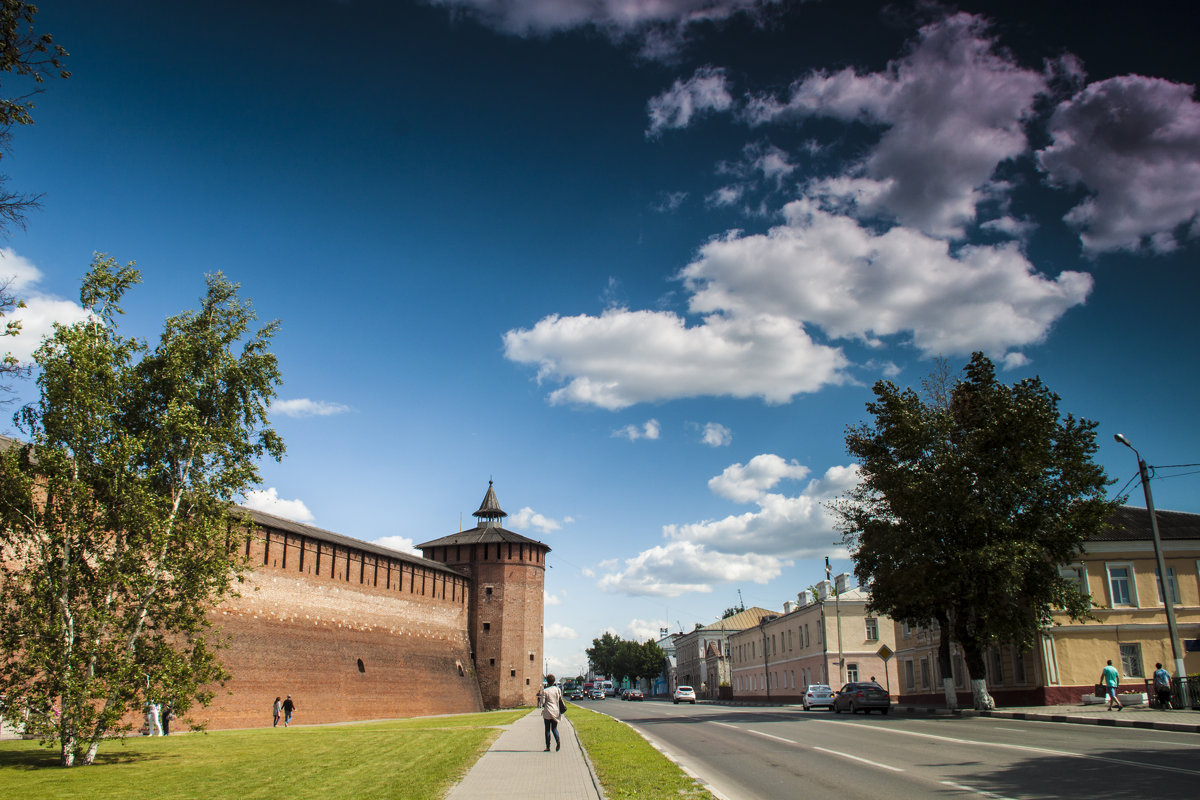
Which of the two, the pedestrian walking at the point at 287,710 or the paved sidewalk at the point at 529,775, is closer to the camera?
the paved sidewalk at the point at 529,775

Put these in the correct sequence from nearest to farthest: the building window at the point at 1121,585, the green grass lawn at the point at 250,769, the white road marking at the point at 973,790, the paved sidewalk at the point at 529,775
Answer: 1. the white road marking at the point at 973,790
2. the paved sidewalk at the point at 529,775
3. the green grass lawn at the point at 250,769
4. the building window at the point at 1121,585

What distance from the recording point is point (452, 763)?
15047 millimetres

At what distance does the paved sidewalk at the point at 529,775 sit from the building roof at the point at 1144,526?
25.6m

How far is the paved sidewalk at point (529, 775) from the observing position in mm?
10836

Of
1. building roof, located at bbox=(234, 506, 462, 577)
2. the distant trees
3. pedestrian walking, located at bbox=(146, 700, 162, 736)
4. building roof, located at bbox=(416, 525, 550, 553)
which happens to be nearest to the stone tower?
building roof, located at bbox=(416, 525, 550, 553)

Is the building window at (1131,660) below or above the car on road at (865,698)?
above

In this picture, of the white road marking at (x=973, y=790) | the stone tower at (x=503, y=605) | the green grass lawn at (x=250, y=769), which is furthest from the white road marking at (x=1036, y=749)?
the stone tower at (x=503, y=605)

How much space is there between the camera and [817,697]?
39219 mm

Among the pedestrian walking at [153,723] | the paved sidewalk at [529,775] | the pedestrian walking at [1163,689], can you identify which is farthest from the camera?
the pedestrian walking at [153,723]

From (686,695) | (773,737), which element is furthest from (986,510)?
(686,695)

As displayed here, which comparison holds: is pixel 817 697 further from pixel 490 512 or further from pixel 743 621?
A: pixel 743 621

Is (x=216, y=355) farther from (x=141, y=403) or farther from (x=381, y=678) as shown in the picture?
(x=381, y=678)

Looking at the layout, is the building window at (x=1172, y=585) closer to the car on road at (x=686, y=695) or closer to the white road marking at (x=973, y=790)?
the white road marking at (x=973, y=790)

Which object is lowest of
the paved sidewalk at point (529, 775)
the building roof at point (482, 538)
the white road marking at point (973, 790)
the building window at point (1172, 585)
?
the paved sidewalk at point (529, 775)
